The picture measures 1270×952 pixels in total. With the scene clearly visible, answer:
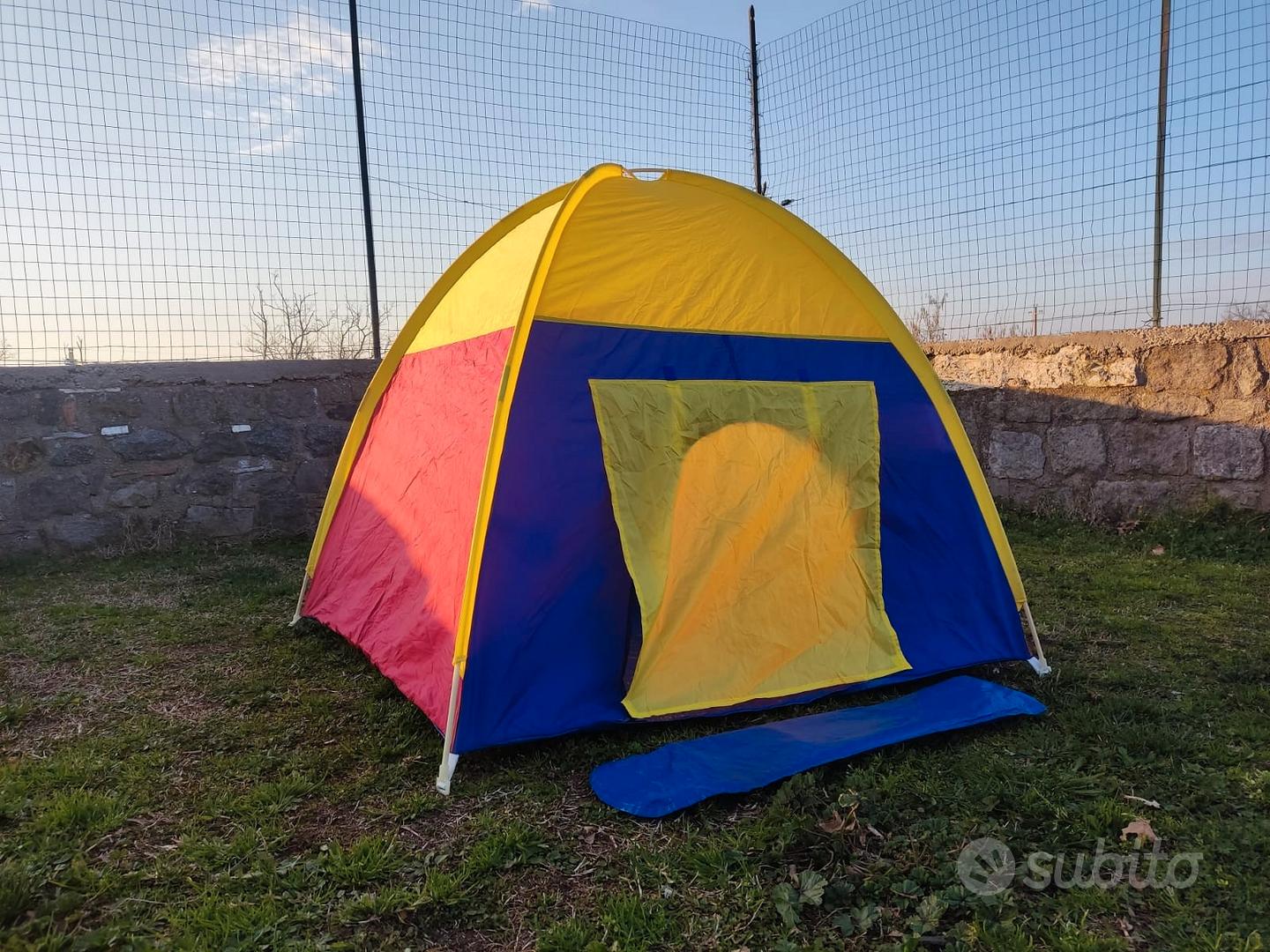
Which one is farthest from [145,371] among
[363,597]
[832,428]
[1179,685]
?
[1179,685]

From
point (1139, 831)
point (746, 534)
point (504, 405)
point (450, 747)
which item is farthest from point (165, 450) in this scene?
point (1139, 831)

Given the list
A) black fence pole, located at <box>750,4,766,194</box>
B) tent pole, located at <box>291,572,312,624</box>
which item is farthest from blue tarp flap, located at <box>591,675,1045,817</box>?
black fence pole, located at <box>750,4,766,194</box>

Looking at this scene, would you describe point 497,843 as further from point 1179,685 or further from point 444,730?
point 1179,685

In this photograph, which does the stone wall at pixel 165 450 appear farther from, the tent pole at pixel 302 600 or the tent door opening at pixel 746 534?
the tent door opening at pixel 746 534

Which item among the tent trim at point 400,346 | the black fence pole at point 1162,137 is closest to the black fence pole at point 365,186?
the tent trim at point 400,346

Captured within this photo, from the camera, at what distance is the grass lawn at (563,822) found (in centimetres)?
178

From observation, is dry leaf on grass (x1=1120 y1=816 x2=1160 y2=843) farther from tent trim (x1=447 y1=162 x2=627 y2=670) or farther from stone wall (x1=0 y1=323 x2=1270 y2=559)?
stone wall (x1=0 y1=323 x2=1270 y2=559)

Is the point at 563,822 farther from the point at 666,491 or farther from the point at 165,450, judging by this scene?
the point at 165,450

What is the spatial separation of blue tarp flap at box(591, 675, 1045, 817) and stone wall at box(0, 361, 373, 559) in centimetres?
402

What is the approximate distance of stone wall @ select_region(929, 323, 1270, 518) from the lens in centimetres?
477

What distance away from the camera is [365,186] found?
5758 millimetres

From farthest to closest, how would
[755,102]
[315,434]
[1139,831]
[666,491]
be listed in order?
[755,102]
[315,434]
[666,491]
[1139,831]

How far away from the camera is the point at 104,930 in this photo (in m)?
1.75

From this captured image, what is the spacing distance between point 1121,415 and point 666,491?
3.82 meters
